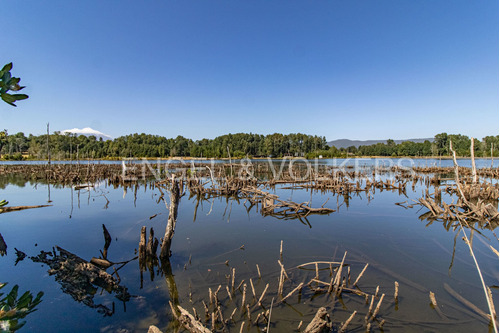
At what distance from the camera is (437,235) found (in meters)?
9.02

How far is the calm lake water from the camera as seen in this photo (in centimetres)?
439

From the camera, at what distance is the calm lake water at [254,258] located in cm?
439

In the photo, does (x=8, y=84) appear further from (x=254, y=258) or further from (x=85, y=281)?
(x=254, y=258)

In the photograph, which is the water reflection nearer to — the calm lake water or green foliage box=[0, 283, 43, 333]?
the calm lake water

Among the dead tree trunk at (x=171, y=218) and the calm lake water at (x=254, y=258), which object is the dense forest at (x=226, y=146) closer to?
the calm lake water at (x=254, y=258)

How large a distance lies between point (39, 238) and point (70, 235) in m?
0.91

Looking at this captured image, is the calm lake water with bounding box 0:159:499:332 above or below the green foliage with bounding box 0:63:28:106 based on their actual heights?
below

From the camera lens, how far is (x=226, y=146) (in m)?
126

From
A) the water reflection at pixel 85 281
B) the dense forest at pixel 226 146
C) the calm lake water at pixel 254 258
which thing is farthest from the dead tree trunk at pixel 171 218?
the dense forest at pixel 226 146

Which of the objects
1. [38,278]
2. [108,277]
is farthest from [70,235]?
[108,277]

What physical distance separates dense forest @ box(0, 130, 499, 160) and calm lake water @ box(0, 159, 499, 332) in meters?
88.5

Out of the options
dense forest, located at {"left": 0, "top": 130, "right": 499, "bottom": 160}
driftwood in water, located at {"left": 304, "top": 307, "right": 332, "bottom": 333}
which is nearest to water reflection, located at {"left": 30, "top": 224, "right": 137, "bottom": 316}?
driftwood in water, located at {"left": 304, "top": 307, "right": 332, "bottom": 333}

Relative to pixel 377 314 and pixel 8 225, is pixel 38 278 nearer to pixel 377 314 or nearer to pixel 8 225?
pixel 8 225

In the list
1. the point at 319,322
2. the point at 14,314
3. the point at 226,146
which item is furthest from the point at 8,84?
the point at 226,146
